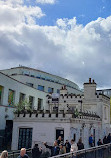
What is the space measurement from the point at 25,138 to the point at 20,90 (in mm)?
8341

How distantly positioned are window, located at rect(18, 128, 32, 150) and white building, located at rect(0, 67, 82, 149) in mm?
2336

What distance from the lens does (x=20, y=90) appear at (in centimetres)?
Answer: 2819

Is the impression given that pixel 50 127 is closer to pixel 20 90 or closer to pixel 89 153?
pixel 89 153

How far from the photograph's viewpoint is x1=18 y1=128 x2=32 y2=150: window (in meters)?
21.3

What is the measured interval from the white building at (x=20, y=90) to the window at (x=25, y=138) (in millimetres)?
2336

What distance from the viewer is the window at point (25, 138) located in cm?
2130

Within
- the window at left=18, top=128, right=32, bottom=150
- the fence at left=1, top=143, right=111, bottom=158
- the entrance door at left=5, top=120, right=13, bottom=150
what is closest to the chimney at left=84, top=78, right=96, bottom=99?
the window at left=18, top=128, right=32, bottom=150

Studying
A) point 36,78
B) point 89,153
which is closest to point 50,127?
point 89,153

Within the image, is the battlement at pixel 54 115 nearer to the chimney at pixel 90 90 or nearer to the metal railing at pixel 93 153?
the metal railing at pixel 93 153

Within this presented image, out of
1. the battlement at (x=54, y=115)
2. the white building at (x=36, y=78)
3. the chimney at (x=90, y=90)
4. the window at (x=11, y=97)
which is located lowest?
the battlement at (x=54, y=115)

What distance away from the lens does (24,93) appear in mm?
29297

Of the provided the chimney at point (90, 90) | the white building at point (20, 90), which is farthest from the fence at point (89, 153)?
the chimney at point (90, 90)

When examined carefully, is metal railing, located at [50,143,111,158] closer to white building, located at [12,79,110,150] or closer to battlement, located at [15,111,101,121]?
white building, located at [12,79,110,150]

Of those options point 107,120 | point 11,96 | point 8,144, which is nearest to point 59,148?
point 8,144
